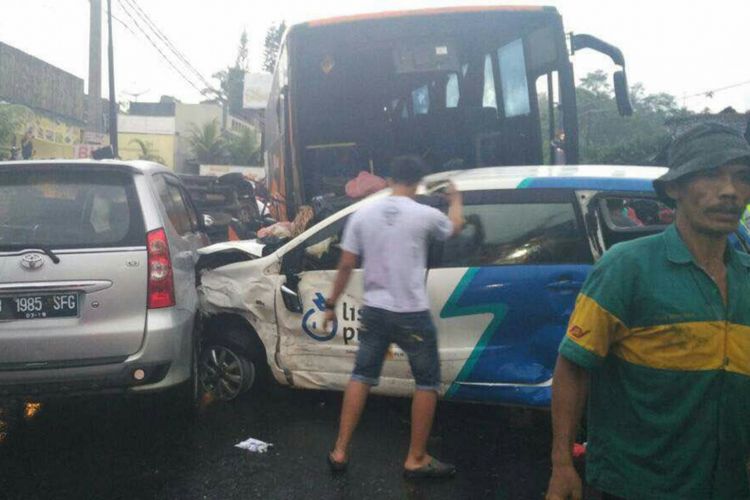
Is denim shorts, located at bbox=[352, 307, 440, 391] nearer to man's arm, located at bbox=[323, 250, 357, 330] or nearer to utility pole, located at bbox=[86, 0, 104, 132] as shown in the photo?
man's arm, located at bbox=[323, 250, 357, 330]

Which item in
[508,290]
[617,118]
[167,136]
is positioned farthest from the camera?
[617,118]

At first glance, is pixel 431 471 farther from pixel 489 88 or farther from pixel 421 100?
pixel 421 100

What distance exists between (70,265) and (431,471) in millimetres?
2398

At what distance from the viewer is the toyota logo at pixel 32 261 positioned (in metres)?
4.19

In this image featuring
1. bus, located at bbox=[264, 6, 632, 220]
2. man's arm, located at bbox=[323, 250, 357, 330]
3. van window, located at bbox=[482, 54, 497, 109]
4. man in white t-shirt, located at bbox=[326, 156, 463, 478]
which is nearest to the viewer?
man in white t-shirt, located at bbox=[326, 156, 463, 478]

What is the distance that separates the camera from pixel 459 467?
13.4 feet

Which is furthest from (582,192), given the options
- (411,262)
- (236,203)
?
(236,203)

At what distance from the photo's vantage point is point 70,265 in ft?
13.9

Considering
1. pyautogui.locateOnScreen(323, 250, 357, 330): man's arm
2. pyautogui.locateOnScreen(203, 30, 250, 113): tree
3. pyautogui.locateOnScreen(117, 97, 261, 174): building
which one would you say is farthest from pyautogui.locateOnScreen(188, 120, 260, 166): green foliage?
pyautogui.locateOnScreen(323, 250, 357, 330): man's arm

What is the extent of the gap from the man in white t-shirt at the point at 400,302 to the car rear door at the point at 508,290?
0.47m

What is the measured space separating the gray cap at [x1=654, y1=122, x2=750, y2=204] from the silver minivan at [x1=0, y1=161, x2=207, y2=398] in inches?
129

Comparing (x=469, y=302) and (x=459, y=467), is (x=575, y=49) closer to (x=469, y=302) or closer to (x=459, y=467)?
(x=469, y=302)

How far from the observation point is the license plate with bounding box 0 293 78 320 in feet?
13.7

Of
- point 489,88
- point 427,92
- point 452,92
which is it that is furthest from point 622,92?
point 427,92
